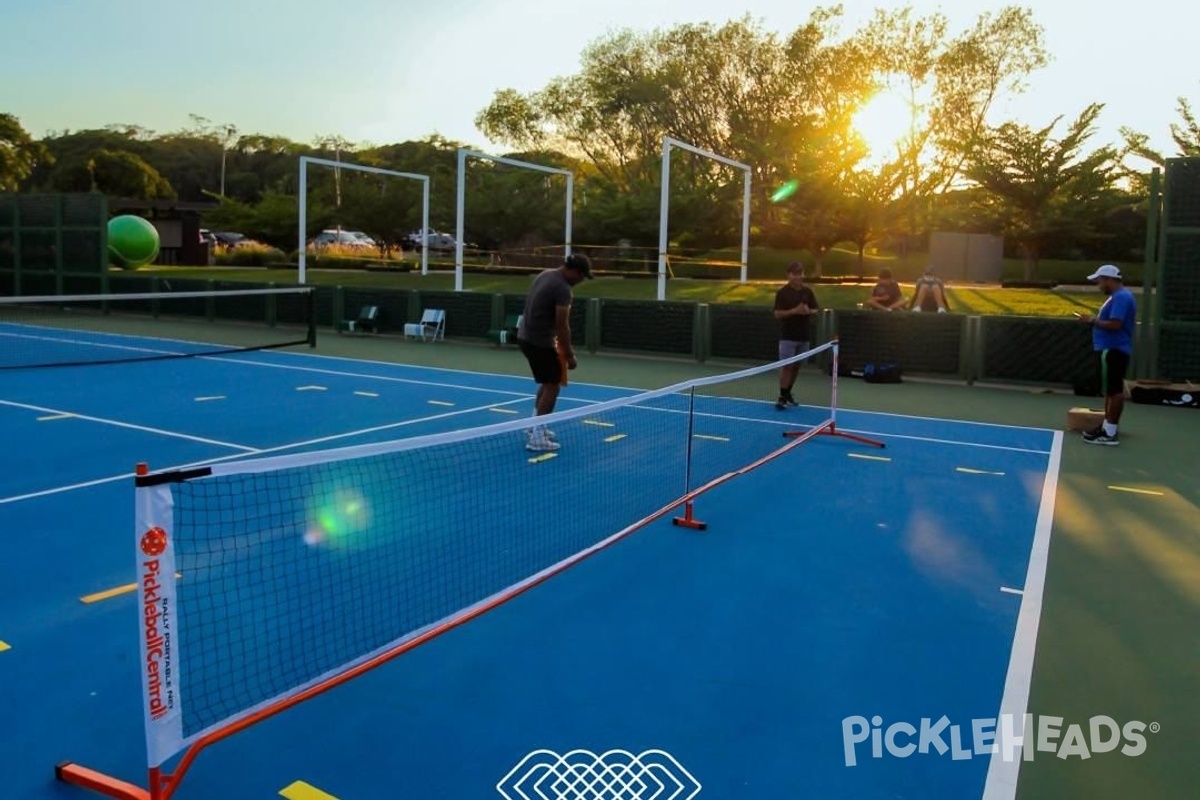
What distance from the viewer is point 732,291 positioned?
1195 inches

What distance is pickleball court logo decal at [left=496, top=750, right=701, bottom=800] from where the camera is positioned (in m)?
3.95

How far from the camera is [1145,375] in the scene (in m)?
16.1

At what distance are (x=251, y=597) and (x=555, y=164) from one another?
52757 millimetres

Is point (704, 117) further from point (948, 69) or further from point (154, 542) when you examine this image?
point (154, 542)

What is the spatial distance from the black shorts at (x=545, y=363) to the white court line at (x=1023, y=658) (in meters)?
4.73

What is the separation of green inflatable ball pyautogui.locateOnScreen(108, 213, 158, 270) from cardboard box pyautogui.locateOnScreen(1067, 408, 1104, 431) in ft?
109

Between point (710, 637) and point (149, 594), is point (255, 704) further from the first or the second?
point (710, 637)

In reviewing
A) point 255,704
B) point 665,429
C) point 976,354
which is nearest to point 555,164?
point 976,354

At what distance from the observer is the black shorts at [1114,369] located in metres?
11.1

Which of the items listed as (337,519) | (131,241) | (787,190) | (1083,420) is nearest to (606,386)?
(1083,420)

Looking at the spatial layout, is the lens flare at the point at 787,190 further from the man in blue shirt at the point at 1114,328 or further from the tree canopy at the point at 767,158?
the man in blue shirt at the point at 1114,328

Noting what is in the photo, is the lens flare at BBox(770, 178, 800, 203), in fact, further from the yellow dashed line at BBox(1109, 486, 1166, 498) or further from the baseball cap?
the baseball cap

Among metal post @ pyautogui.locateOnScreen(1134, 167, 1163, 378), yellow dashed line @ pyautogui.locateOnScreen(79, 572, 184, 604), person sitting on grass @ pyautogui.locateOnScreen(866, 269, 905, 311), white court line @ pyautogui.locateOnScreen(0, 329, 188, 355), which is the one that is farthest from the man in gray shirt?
white court line @ pyautogui.locateOnScreen(0, 329, 188, 355)

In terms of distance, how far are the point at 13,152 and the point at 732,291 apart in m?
41.7
